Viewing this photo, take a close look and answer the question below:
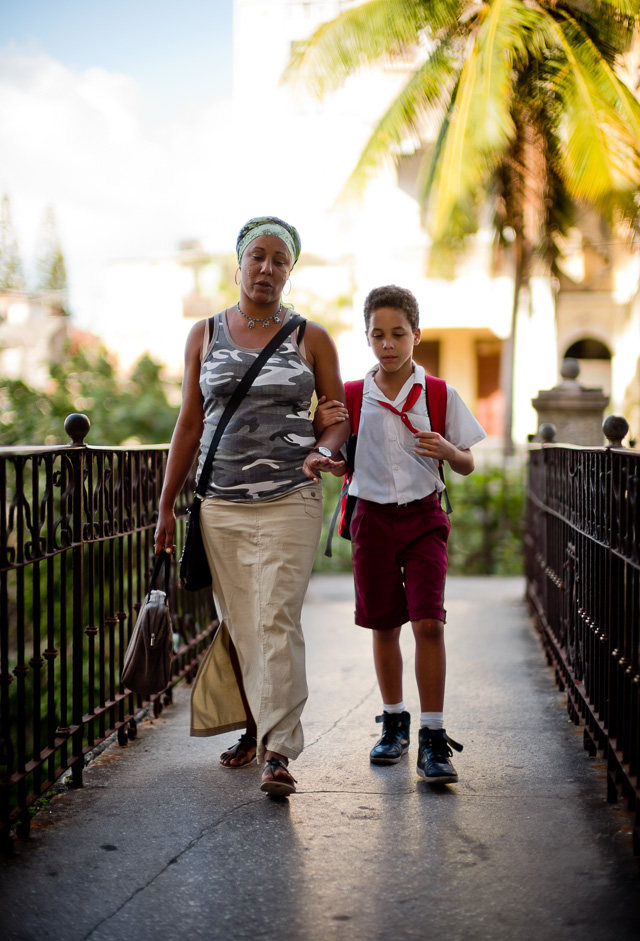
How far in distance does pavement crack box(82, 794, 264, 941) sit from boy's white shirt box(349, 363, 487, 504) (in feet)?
4.28

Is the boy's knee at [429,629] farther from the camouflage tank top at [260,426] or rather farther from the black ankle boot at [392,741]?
the camouflage tank top at [260,426]

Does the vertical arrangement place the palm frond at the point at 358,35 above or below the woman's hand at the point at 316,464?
above

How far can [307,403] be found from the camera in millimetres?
3953

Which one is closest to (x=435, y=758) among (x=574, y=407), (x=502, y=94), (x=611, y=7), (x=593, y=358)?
(x=574, y=407)

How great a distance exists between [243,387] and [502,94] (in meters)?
9.59

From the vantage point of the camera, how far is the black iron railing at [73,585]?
3287mm

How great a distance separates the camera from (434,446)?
12.8 ft

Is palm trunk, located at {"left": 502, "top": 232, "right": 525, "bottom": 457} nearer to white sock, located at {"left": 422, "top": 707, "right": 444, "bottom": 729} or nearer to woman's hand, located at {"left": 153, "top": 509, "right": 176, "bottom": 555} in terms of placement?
white sock, located at {"left": 422, "top": 707, "right": 444, "bottom": 729}

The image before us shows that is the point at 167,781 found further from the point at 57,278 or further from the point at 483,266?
the point at 57,278

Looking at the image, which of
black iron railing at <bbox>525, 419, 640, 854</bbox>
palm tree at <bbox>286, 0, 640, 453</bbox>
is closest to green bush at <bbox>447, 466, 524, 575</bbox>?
palm tree at <bbox>286, 0, 640, 453</bbox>

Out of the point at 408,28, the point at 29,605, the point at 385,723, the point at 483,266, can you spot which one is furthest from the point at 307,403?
the point at 483,266

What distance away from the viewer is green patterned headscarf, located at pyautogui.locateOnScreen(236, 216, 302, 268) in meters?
3.90

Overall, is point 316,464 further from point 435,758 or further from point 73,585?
point 435,758

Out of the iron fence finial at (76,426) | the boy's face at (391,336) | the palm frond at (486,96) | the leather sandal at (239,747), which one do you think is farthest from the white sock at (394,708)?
the palm frond at (486,96)
